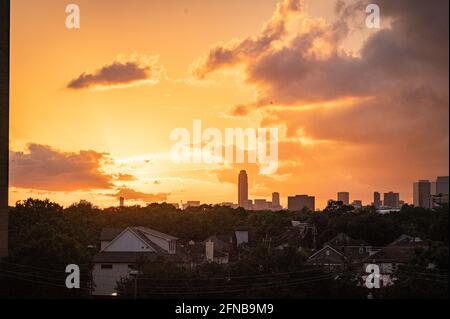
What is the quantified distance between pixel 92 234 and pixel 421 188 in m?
67.4

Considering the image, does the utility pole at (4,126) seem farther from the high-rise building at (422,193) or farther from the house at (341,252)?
the high-rise building at (422,193)

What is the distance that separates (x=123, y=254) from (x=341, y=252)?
1029 inches

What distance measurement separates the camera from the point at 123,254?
A: 5869 centimetres

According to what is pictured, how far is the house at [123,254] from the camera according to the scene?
56.2m

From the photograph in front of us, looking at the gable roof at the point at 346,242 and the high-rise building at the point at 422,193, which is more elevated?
the high-rise building at the point at 422,193

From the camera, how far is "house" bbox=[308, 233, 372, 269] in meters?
68.0

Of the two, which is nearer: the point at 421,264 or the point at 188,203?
the point at 421,264

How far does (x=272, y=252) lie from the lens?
46.5 m

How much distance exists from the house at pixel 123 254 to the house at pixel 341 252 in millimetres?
13479

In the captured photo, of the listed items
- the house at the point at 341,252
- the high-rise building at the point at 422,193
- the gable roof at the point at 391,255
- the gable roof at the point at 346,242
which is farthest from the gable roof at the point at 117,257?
the high-rise building at the point at 422,193

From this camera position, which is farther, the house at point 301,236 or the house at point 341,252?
the house at point 301,236


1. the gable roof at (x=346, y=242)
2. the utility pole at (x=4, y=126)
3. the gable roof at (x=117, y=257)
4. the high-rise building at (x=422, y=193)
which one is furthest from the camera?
the high-rise building at (x=422, y=193)
